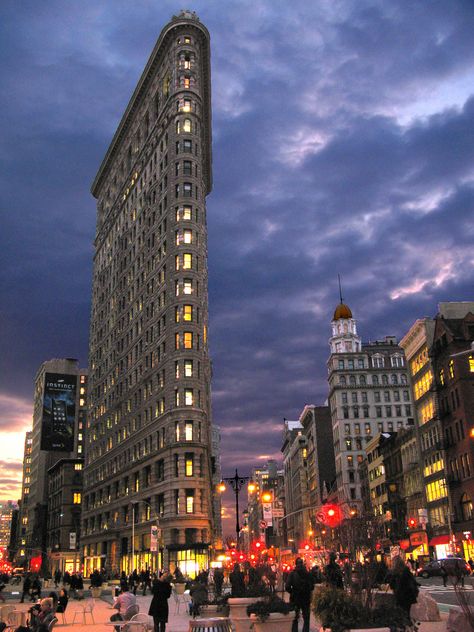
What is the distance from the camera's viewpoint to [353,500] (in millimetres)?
126000

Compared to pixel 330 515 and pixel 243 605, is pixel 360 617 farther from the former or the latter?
pixel 330 515

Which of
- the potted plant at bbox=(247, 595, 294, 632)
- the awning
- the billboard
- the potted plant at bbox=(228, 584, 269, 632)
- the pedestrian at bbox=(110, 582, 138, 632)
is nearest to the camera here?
the potted plant at bbox=(247, 595, 294, 632)

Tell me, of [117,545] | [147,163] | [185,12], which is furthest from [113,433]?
[185,12]

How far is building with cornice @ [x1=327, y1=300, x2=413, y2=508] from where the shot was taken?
13375 cm

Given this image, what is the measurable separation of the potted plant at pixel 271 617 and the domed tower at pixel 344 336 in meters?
137

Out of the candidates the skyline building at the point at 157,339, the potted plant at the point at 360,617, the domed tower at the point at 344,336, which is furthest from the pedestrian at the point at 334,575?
the domed tower at the point at 344,336

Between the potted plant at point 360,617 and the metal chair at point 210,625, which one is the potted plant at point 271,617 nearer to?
the metal chair at point 210,625

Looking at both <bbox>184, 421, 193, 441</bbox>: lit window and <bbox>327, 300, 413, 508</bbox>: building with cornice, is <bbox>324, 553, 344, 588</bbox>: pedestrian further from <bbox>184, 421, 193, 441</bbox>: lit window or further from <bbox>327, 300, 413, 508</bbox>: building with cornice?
<bbox>327, 300, 413, 508</bbox>: building with cornice

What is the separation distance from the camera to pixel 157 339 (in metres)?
A: 87.6

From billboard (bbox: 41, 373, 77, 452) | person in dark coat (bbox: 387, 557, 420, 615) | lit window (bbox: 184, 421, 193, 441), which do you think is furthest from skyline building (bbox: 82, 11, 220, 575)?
person in dark coat (bbox: 387, 557, 420, 615)

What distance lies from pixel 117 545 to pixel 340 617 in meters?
89.4

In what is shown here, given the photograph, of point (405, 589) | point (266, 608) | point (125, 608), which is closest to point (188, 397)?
point (125, 608)

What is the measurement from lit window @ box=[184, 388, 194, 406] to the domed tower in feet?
255

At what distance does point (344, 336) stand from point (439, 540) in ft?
276
